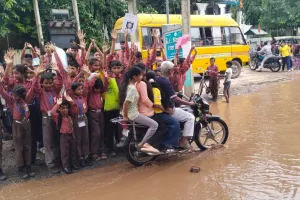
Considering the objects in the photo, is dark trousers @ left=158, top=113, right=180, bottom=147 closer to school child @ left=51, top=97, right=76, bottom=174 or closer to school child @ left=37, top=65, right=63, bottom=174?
school child @ left=51, top=97, right=76, bottom=174

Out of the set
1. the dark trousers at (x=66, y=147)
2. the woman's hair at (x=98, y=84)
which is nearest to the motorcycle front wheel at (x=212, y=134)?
the woman's hair at (x=98, y=84)

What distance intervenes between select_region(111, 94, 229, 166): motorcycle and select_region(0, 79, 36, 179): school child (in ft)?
3.91

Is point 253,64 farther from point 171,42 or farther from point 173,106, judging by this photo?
point 173,106

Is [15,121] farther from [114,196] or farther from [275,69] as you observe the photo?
[275,69]

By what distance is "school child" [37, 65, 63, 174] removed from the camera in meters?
4.66

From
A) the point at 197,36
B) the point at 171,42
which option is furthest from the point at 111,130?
the point at 197,36

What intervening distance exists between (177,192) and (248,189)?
0.83 metres

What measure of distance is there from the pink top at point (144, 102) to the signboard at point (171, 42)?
3770 mm

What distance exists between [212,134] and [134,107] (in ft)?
5.25

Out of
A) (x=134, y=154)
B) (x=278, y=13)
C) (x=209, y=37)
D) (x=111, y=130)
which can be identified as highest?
(x=278, y=13)

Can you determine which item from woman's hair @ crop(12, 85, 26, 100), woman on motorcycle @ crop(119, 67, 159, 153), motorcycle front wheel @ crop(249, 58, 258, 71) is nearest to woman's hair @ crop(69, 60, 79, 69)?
woman's hair @ crop(12, 85, 26, 100)

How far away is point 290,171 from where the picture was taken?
4406 mm

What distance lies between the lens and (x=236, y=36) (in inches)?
584

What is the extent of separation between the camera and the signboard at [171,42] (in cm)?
815
